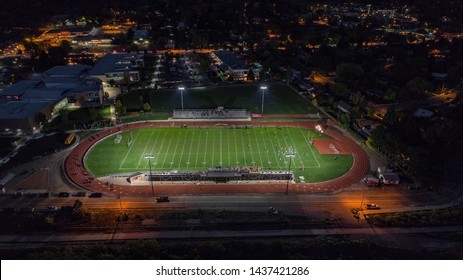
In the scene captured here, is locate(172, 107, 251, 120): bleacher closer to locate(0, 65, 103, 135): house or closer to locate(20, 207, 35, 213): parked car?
locate(0, 65, 103, 135): house

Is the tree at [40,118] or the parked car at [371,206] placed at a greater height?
the tree at [40,118]

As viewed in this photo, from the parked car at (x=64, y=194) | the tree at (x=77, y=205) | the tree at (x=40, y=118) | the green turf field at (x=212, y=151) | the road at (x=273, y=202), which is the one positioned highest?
the tree at (x=40, y=118)

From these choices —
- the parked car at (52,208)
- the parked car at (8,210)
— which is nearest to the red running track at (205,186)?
the parked car at (52,208)

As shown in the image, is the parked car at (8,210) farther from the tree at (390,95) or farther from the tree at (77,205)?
the tree at (390,95)

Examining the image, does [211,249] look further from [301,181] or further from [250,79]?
[250,79]

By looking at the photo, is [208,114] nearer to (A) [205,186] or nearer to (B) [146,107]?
(B) [146,107]

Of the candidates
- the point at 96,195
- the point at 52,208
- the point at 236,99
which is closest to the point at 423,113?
the point at 236,99
